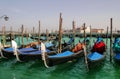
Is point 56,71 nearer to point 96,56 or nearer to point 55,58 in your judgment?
point 55,58

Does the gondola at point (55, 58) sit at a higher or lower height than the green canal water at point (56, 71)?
higher

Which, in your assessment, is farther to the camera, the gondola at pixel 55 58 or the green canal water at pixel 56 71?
the gondola at pixel 55 58

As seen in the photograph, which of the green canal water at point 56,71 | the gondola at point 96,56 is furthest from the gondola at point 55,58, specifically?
the gondola at point 96,56

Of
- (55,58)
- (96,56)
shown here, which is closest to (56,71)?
(55,58)

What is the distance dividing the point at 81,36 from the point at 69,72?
43455 millimetres

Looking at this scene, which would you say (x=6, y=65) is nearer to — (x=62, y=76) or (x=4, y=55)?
(x=4, y=55)

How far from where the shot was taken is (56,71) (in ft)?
44.0

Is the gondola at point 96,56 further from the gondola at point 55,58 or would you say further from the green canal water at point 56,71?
the gondola at point 55,58

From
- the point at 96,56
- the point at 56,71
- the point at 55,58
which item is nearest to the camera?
the point at 55,58

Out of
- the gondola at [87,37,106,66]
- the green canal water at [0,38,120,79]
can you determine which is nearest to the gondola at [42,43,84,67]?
the green canal water at [0,38,120,79]

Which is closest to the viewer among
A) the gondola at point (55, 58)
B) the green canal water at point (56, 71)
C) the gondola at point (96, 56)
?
the green canal water at point (56, 71)

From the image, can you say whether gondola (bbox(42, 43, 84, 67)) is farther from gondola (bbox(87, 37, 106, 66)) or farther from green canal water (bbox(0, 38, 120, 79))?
gondola (bbox(87, 37, 106, 66))

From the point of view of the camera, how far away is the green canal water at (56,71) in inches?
488

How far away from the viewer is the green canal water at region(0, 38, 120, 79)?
1239 centimetres
